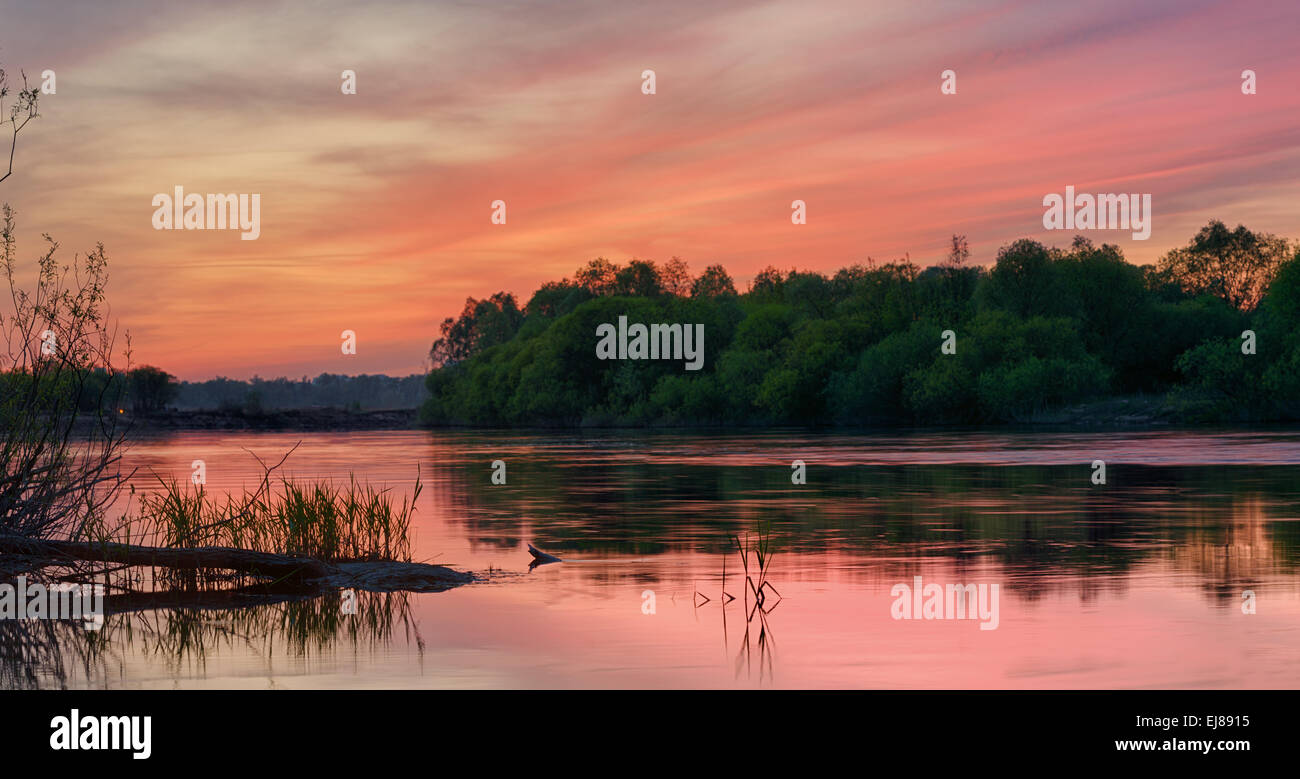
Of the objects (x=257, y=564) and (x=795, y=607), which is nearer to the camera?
(x=795, y=607)

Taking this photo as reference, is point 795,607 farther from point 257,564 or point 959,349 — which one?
point 959,349

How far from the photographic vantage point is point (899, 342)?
130 meters

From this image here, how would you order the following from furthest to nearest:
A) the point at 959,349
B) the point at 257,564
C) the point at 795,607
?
the point at 959,349 → the point at 257,564 → the point at 795,607

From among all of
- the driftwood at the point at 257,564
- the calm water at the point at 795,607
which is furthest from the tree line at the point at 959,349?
the driftwood at the point at 257,564

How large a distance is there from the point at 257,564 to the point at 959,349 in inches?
4424

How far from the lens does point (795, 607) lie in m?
17.9

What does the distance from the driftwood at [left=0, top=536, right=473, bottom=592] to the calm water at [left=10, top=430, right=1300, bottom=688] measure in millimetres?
851

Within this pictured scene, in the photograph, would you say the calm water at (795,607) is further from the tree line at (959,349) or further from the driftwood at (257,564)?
the tree line at (959,349)

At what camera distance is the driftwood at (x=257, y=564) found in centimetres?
1834

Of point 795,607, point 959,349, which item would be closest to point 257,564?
point 795,607

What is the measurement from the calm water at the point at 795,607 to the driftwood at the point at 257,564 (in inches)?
33.5

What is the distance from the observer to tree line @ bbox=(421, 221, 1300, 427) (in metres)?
117
